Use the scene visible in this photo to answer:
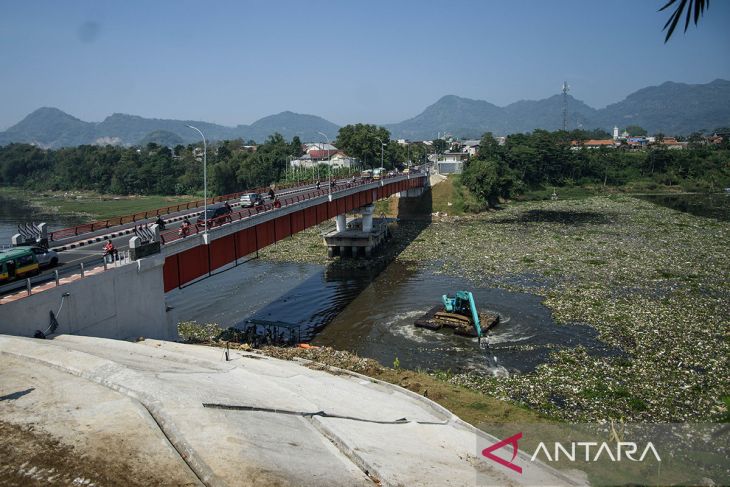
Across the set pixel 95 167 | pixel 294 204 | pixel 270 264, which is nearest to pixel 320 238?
pixel 270 264

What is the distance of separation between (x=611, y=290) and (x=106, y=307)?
123 feet

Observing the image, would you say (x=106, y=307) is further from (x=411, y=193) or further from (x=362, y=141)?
(x=362, y=141)

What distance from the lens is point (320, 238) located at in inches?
2867

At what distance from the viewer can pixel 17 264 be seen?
23234 mm

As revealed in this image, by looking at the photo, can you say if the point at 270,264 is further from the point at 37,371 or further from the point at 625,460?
the point at 625,460

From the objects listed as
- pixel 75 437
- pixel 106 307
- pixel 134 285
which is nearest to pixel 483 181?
pixel 134 285

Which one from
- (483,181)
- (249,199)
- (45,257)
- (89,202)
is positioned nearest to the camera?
(45,257)

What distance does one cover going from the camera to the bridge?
70.0 feet

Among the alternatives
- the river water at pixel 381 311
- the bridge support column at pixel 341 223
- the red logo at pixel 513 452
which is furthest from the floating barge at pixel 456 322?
the bridge support column at pixel 341 223

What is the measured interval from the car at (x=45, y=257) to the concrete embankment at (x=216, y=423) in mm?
5881

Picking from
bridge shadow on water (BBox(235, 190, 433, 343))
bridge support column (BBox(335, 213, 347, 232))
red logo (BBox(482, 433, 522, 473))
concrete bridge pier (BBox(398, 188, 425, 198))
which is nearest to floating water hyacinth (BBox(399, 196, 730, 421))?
bridge shadow on water (BBox(235, 190, 433, 343))

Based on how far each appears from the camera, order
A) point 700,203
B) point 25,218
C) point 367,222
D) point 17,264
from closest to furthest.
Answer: point 17,264, point 367,222, point 700,203, point 25,218

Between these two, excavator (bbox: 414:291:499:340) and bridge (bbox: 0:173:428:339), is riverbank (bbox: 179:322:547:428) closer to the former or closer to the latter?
bridge (bbox: 0:173:428:339)

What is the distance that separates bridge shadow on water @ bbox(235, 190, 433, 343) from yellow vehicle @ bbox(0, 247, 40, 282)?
12761mm
